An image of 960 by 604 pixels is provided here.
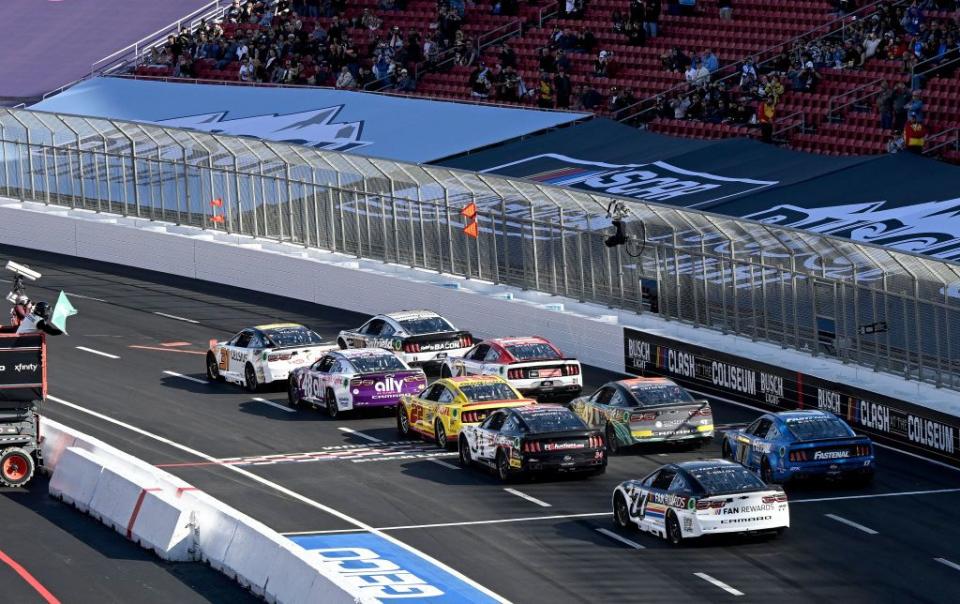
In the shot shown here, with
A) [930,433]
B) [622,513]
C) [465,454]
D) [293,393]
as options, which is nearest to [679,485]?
[622,513]

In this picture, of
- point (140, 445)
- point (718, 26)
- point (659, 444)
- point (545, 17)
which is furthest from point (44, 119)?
point (659, 444)

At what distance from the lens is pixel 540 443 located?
29.2 meters

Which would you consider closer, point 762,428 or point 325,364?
point 762,428

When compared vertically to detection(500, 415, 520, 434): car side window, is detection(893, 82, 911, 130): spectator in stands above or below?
above

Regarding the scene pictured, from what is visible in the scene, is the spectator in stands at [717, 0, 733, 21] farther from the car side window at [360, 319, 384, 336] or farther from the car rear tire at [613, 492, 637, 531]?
the car rear tire at [613, 492, 637, 531]

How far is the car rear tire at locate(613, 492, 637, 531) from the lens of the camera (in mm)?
26766

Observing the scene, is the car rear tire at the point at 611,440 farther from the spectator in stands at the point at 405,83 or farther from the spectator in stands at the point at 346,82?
the spectator in stands at the point at 346,82

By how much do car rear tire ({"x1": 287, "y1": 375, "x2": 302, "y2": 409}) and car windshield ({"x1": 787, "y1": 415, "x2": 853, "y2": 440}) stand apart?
1100cm

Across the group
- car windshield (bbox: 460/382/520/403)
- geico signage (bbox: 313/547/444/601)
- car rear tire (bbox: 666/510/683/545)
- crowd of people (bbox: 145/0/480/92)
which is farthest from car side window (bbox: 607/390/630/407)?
crowd of people (bbox: 145/0/480/92)

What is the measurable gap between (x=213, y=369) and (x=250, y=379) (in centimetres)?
140

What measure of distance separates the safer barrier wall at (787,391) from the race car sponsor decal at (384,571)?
32.7 feet

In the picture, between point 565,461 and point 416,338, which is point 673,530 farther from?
point 416,338

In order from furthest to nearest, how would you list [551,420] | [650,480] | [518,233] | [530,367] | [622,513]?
[518,233] → [530,367] → [551,420] → [622,513] → [650,480]

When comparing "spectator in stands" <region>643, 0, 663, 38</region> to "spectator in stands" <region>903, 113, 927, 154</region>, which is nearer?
"spectator in stands" <region>903, 113, 927, 154</region>
